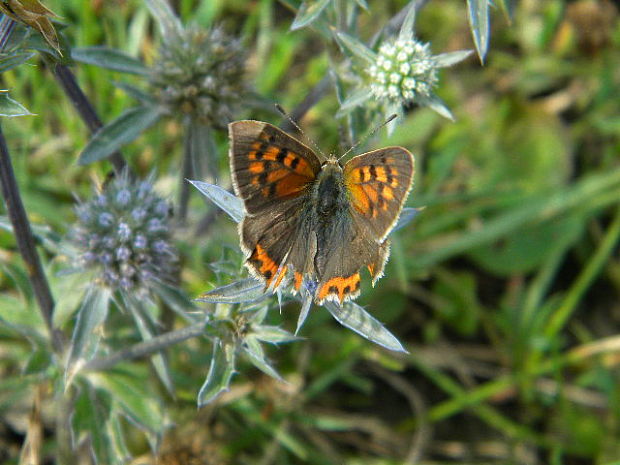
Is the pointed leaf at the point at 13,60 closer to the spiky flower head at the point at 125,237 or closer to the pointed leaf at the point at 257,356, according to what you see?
the spiky flower head at the point at 125,237

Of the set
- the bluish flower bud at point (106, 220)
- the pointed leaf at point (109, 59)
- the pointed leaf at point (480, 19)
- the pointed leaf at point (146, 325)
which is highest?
the pointed leaf at point (480, 19)

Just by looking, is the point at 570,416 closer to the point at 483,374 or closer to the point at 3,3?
the point at 483,374

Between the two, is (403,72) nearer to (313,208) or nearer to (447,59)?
(447,59)

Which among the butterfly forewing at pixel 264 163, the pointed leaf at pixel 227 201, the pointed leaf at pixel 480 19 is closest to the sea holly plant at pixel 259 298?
the pointed leaf at pixel 227 201

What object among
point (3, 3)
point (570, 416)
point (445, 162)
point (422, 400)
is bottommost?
point (422, 400)

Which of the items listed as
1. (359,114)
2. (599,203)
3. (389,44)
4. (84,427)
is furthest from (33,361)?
(599,203)

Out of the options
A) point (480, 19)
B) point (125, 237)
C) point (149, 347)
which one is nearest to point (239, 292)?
point (149, 347)
